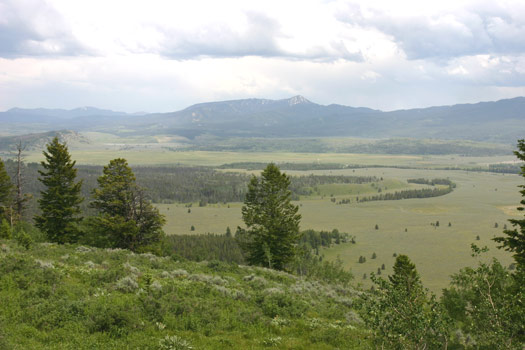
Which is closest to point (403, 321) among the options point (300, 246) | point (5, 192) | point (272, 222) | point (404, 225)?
point (272, 222)

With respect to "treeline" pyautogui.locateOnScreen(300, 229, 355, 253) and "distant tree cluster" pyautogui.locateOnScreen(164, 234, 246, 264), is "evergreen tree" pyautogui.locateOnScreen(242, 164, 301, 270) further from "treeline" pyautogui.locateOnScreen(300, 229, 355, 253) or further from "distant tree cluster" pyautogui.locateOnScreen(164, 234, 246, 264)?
"treeline" pyautogui.locateOnScreen(300, 229, 355, 253)

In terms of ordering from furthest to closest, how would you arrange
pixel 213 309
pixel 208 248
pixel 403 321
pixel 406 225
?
1. pixel 406 225
2. pixel 208 248
3. pixel 213 309
4. pixel 403 321

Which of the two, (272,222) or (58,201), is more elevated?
(58,201)

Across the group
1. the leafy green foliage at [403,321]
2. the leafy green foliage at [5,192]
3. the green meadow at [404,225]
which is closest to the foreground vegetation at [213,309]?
the leafy green foliage at [403,321]

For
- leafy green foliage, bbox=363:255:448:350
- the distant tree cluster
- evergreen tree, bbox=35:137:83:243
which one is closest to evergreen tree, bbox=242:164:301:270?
evergreen tree, bbox=35:137:83:243

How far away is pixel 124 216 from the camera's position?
4159 cm

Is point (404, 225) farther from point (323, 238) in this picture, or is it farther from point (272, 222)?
point (272, 222)

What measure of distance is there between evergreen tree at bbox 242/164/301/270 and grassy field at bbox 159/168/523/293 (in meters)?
43.5

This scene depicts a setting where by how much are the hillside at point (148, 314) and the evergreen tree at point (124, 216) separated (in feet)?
54.3

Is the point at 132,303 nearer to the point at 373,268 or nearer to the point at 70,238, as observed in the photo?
the point at 70,238

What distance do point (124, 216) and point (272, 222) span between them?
53.8 feet

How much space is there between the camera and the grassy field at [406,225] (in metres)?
97.4

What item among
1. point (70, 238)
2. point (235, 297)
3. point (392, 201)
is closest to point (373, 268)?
point (70, 238)

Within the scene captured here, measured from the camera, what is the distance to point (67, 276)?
20.0 m
